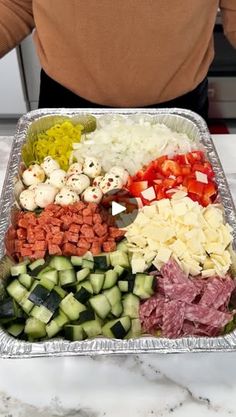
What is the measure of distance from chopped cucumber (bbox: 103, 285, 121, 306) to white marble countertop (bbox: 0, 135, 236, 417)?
0.09m

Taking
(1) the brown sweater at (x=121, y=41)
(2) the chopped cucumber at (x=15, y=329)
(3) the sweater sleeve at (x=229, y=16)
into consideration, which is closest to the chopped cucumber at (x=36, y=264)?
(2) the chopped cucumber at (x=15, y=329)

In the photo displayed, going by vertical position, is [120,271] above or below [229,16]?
below

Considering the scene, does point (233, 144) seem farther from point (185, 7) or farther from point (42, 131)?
point (42, 131)

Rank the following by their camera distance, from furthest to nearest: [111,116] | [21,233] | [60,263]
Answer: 1. [111,116]
2. [21,233]
3. [60,263]

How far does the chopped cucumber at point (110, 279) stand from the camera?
2.91 ft

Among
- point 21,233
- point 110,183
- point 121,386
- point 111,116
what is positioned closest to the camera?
point 121,386

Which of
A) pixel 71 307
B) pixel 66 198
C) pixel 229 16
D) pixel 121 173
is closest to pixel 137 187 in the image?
pixel 121 173

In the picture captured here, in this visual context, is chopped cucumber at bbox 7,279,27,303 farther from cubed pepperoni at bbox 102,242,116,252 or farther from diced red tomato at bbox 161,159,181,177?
diced red tomato at bbox 161,159,181,177

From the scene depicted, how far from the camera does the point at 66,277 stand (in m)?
0.89

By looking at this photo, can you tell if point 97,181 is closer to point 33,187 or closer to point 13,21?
point 33,187

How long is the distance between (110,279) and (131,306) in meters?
0.06

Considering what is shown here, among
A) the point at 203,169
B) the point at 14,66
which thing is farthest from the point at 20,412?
the point at 14,66

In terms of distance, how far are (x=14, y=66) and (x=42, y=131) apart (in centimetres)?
113

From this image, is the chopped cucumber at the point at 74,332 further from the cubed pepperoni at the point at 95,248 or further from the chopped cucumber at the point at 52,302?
the cubed pepperoni at the point at 95,248
